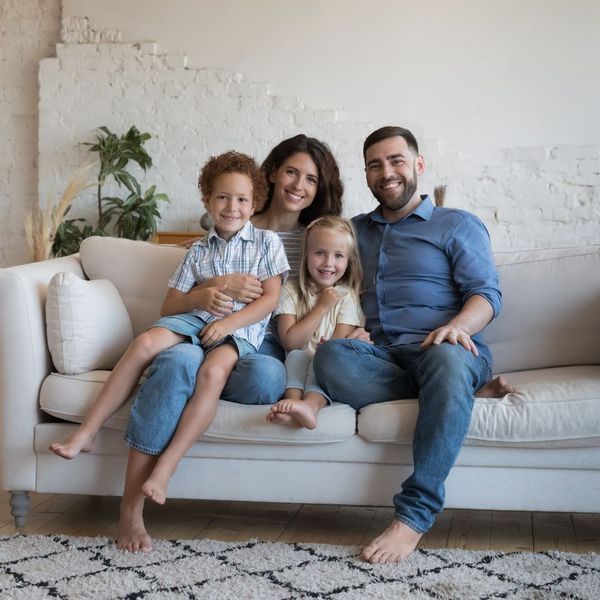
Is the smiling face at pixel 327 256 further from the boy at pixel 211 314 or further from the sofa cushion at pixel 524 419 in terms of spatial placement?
the sofa cushion at pixel 524 419

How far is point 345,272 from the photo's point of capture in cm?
284

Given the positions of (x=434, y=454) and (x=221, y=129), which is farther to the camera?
(x=221, y=129)

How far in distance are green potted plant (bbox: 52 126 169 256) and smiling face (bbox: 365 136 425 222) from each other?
3.05 meters

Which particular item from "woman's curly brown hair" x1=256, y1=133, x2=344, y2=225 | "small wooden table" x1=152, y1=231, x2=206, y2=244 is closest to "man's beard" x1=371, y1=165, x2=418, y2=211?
"woman's curly brown hair" x1=256, y1=133, x2=344, y2=225

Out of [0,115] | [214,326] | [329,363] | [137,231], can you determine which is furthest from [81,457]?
[0,115]

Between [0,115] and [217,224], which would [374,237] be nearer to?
[217,224]

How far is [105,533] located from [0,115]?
4425 millimetres

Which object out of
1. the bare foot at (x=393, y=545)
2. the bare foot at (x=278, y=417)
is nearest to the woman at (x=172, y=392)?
the bare foot at (x=278, y=417)

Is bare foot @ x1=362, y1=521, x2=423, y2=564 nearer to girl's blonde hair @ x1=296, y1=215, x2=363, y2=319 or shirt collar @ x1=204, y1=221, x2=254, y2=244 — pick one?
girl's blonde hair @ x1=296, y1=215, x2=363, y2=319

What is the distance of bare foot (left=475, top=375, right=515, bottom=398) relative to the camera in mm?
2436

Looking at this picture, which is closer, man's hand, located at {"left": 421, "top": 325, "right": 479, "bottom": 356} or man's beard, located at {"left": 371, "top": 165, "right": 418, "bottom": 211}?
man's hand, located at {"left": 421, "top": 325, "right": 479, "bottom": 356}

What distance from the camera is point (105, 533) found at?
246 cm

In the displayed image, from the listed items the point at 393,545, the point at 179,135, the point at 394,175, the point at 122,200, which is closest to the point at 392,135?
the point at 394,175

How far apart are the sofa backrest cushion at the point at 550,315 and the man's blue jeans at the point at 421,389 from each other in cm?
24
